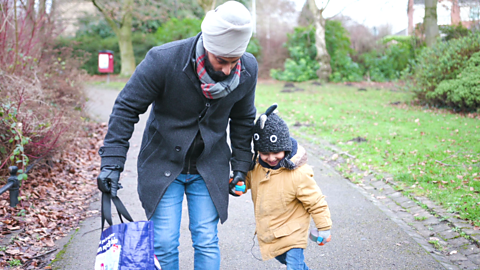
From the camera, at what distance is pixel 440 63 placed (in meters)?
12.7

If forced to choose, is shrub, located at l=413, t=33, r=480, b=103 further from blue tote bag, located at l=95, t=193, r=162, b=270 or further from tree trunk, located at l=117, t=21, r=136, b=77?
tree trunk, located at l=117, t=21, r=136, b=77

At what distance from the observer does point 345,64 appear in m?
25.2

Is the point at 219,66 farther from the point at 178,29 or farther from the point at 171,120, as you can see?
the point at 178,29

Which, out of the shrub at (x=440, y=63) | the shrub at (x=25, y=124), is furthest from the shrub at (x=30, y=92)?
the shrub at (x=440, y=63)

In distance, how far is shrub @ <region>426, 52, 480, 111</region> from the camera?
1139cm

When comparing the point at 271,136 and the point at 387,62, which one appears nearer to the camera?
the point at 271,136

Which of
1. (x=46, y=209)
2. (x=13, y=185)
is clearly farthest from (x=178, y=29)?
(x=13, y=185)

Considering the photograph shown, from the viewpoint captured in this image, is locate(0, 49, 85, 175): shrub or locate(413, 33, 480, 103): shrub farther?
locate(413, 33, 480, 103): shrub

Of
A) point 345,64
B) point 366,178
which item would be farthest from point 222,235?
point 345,64

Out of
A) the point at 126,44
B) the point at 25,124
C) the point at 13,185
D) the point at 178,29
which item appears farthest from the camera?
the point at 178,29

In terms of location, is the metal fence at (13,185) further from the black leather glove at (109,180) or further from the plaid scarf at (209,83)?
the plaid scarf at (209,83)

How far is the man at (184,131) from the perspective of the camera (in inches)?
100

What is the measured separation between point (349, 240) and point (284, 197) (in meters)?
1.79

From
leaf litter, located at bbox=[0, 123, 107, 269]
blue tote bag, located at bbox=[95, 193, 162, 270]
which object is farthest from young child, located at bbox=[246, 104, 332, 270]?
leaf litter, located at bbox=[0, 123, 107, 269]
